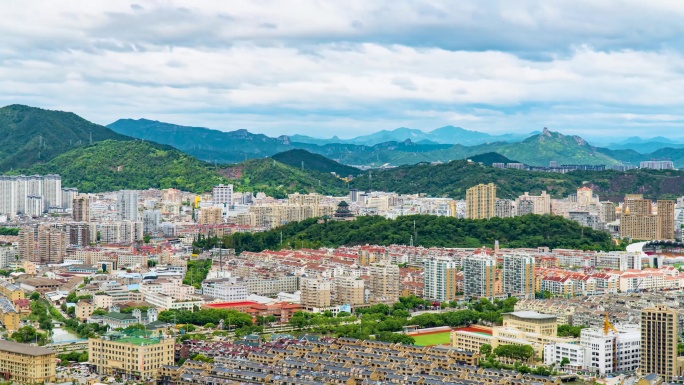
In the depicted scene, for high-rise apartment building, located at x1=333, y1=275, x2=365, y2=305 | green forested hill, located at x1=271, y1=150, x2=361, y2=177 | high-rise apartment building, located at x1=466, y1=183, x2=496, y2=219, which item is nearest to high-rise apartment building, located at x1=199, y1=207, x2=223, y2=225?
high-rise apartment building, located at x1=466, y1=183, x2=496, y2=219

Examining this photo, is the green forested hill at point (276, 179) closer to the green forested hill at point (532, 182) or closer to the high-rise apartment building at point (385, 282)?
the green forested hill at point (532, 182)

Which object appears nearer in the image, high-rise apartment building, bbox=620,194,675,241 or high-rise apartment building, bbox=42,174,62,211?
high-rise apartment building, bbox=620,194,675,241

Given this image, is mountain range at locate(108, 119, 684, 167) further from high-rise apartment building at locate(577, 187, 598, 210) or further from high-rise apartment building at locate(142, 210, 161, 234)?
high-rise apartment building at locate(142, 210, 161, 234)

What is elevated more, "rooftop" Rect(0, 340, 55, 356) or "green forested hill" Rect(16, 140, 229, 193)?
"green forested hill" Rect(16, 140, 229, 193)

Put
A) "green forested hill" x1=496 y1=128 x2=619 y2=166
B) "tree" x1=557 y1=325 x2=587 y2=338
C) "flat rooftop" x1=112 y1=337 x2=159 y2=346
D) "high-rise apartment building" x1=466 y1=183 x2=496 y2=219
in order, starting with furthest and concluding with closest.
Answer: "green forested hill" x1=496 y1=128 x2=619 y2=166 → "high-rise apartment building" x1=466 y1=183 x2=496 y2=219 → "tree" x1=557 y1=325 x2=587 y2=338 → "flat rooftop" x1=112 y1=337 x2=159 y2=346

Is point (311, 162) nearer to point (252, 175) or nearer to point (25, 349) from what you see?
point (252, 175)
